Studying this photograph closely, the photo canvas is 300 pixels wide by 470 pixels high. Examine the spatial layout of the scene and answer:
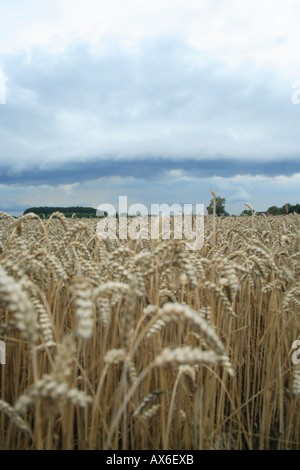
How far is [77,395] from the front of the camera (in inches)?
33.5

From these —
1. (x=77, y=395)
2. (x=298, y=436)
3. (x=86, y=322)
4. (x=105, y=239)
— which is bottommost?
(x=298, y=436)

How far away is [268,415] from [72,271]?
1351 mm

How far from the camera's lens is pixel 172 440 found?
1.68m
